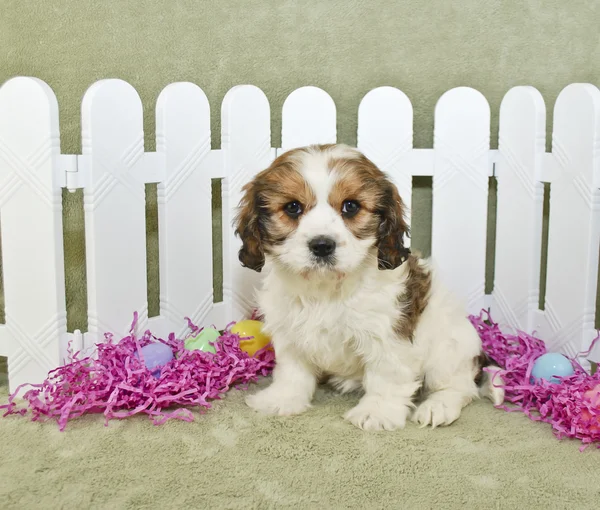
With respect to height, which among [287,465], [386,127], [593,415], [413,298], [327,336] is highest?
[386,127]

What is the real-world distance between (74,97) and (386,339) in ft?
6.66

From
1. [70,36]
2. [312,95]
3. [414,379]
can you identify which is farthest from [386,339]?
[70,36]

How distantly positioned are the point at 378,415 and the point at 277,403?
438mm

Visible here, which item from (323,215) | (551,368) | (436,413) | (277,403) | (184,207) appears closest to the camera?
(323,215)

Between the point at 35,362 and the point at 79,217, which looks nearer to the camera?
the point at 35,362

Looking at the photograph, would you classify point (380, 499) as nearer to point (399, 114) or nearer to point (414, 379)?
point (414, 379)

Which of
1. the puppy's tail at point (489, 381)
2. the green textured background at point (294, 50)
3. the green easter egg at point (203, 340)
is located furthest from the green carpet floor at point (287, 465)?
the green textured background at point (294, 50)

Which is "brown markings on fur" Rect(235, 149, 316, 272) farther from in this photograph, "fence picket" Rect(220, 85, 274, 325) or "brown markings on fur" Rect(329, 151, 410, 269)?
"fence picket" Rect(220, 85, 274, 325)

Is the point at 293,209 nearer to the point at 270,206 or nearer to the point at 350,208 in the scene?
the point at 270,206

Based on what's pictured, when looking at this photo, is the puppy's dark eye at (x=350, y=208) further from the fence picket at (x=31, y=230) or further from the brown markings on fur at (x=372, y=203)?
the fence picket at (x=31, y=230)

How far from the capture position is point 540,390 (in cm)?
318

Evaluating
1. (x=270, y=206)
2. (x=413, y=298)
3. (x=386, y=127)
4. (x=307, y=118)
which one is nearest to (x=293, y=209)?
(x=270, y=206)

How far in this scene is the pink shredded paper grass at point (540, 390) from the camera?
2873mm

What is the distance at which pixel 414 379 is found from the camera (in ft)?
10.6
